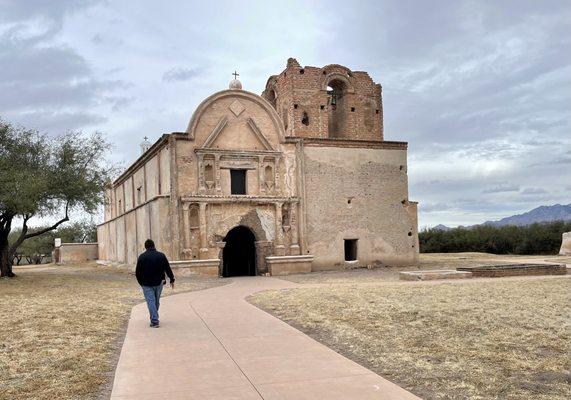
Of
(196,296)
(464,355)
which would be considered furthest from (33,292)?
(464,355)

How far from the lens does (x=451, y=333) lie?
868 cm

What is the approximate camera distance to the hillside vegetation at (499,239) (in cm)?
4253

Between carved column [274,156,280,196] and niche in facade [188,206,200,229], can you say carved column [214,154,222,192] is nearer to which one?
niche in facade [188,206,200,229]

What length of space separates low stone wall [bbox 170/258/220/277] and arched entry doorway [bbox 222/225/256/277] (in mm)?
3919

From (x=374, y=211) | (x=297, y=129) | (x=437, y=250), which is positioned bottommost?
(x=437, y=250)

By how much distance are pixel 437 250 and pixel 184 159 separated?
29366mm

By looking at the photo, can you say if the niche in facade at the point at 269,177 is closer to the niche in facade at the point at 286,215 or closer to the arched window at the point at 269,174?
the arched window at the point at 269,174

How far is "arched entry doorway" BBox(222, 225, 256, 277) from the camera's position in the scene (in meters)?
28.0

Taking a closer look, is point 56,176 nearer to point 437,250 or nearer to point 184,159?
point 184,159

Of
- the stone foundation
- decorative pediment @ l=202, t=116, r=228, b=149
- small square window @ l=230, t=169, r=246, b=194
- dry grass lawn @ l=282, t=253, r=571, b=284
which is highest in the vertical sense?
decorative pediment @ l=202, t=116, r=228, b=149

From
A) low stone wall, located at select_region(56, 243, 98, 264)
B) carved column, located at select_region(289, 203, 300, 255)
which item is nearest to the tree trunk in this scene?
carved column, located at select_region(289, 203, 300, 255)

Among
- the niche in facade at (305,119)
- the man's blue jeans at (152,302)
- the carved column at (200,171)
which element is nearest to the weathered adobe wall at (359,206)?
the niche in facade at (305,119)

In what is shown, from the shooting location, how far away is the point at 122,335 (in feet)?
30.8

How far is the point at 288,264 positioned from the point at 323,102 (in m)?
11.1
